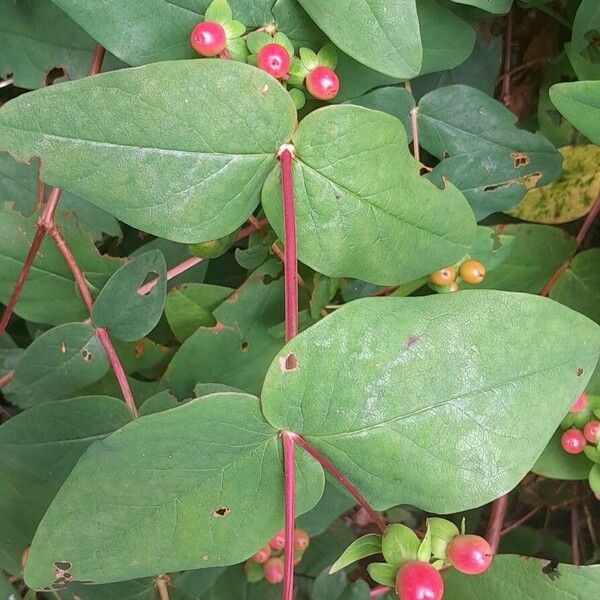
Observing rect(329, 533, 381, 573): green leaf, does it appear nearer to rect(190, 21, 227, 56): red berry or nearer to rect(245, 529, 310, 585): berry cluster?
rect(245, 529, 310, 585): berry cluster

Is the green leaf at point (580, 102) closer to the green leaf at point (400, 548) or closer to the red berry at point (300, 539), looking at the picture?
the green leaf at point (400, 548)

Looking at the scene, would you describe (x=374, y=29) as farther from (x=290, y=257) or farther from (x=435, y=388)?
(x=435, y=388)

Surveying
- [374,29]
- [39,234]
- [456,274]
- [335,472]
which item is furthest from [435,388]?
[39,234]

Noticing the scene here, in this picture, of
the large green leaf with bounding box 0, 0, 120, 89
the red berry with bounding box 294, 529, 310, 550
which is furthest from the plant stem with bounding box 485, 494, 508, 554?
the large green leaf with bounding box 0, 0, 120, 89

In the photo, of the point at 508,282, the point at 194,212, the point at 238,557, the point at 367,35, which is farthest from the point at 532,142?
the point at 238,557

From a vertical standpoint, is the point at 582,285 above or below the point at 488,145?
below

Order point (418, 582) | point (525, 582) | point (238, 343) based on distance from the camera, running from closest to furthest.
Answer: point (418, 582) → point (525, 582) → point (238, 343)

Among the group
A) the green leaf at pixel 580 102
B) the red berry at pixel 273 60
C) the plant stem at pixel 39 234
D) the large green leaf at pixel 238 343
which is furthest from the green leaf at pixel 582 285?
the plant stem at pixel 39 234
